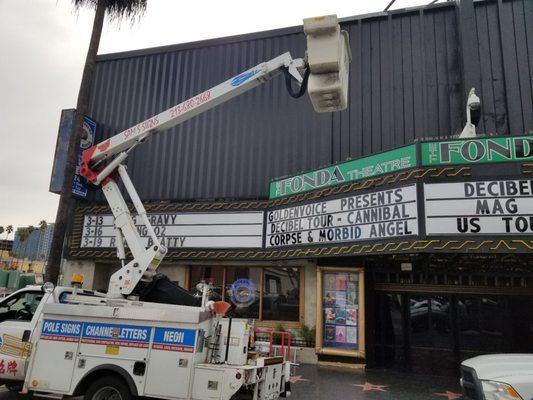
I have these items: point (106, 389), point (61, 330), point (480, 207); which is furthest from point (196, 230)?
point (480, 207)

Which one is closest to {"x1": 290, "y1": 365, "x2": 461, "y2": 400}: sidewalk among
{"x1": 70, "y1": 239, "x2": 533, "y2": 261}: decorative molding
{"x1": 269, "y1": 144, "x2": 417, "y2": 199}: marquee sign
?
{"x1": 70, "y1": 239, "x2": 533, "y2": 261}: decorative molding

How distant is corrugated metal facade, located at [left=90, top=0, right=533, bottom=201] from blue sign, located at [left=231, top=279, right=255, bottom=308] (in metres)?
3.27

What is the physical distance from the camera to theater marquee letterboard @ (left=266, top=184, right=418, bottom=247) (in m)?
10.9

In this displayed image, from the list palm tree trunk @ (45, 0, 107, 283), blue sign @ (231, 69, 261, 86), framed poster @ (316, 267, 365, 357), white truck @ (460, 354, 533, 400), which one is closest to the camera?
white truck @ (460, 354, 533, 400)

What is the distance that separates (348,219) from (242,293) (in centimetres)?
586

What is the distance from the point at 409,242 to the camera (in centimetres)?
1056

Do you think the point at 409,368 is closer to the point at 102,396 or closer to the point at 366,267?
the point at 366,267

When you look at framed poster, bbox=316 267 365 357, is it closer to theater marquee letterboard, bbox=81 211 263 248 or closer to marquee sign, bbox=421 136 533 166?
theater marquee letterboard, bbox=81 211 263 248

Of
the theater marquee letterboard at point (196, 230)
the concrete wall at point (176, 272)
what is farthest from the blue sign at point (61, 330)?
the concrete wall at point (176, 272)

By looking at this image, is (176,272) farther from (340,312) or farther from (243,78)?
(243,78)

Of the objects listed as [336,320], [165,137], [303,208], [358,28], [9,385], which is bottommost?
[9,385]

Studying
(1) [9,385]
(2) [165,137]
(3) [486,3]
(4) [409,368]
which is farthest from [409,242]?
(2) [165,137]

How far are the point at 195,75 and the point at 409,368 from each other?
13.6 m

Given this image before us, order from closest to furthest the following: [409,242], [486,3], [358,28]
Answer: [409,242] → [486,3] → [358,28]
